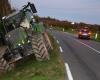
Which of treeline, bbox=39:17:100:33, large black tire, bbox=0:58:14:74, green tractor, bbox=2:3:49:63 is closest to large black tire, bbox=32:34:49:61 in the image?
green tractor, bbox=2:3:49:63

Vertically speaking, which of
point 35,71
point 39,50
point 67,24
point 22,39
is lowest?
point 67,24

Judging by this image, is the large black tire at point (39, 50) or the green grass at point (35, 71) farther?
the large black tire at point (39, 50)

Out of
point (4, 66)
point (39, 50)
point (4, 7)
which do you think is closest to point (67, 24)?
point (4, 7)

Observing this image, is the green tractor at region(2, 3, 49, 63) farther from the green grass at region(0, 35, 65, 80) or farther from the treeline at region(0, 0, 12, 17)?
the treeline at region(0, 0, 12, 17)

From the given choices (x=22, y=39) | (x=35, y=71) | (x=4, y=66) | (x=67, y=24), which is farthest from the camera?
(x=67, y=24)

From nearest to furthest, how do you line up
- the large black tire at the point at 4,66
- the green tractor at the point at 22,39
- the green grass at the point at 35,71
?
the green grass at the point at 35,71
the large black tire at the point at 4,66
the green tractor at the point at 22,39

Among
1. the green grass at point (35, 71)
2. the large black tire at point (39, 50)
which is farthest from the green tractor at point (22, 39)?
the green grass at point (35, 71)

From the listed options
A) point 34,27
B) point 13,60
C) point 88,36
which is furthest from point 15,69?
point 88,36

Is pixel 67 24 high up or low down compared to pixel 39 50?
down

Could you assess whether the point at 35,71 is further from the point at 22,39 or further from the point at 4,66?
the point at 22,39

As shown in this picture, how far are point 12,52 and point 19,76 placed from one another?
9.45ft

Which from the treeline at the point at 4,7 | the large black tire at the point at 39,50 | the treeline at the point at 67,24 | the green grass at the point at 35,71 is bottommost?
the treeline at the point at 67,24

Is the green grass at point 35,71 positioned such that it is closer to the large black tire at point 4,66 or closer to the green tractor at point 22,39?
the large black tire at point 4,66

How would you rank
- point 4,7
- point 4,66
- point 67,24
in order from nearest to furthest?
point 4,66, point 4,7, point 67,24
